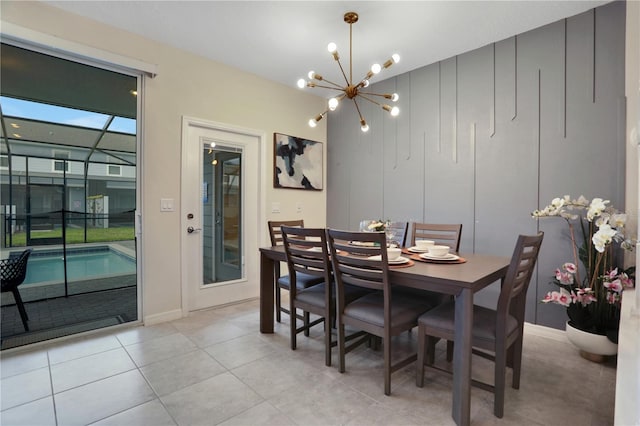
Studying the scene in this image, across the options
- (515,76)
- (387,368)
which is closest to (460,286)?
(387,368)

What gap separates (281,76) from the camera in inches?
148

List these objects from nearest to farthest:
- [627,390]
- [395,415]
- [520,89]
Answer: [627,390], [395,415], [520,89]

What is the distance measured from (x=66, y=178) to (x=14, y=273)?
791mm

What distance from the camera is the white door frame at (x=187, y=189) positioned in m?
3.17

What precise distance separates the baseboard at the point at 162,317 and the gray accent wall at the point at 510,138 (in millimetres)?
2453

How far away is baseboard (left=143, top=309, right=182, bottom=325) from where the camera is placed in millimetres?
2924

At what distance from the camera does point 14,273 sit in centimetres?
237

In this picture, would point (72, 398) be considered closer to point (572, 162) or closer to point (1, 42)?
point (1, 42)

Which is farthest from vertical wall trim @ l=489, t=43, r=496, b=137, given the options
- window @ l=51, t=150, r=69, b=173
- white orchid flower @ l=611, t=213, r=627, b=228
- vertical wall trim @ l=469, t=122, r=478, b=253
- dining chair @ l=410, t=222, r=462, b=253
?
window @ l=51, t=150, r=69, b=173

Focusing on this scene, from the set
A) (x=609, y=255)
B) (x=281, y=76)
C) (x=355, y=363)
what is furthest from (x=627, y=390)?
(x=281, y=76)

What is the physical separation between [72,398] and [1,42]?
2.53 meters

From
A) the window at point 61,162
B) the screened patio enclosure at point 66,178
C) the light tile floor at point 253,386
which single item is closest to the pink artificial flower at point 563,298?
the light tile floor at point 253,386

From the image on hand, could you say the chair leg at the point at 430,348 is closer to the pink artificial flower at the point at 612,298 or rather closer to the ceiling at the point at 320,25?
the pink artificial flower at the point at 612,298

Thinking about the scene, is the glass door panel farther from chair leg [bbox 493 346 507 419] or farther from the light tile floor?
chair leg [bbox 493 346 507 419]
